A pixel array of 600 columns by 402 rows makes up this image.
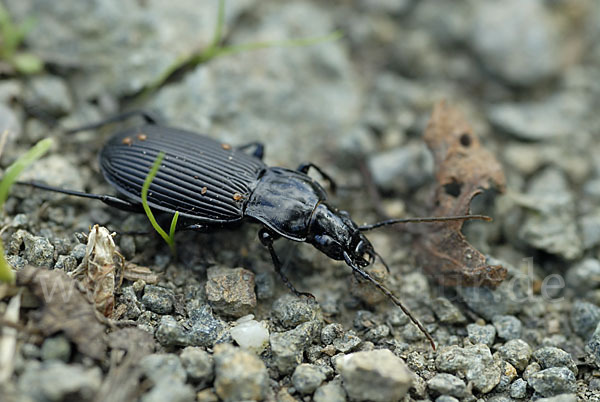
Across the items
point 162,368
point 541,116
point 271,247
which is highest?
point 541,116

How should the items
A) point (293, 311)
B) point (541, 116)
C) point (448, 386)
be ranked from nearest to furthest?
point (448, 386), point (293, 311), point (541, 116)

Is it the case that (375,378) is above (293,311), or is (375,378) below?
above

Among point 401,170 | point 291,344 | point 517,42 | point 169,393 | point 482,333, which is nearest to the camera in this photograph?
point 169,393

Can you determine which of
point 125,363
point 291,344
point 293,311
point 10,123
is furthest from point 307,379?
point 10,123

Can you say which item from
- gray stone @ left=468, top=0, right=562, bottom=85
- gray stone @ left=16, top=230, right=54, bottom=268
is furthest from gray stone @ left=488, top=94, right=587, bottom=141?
gray stone @ left=16, top=230, right=54, bottom=268

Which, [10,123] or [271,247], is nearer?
[271,247]

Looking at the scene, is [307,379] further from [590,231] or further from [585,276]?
[590,231]

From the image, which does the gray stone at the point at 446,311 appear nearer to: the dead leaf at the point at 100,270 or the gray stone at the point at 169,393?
the gray stone at the point at 169,393
